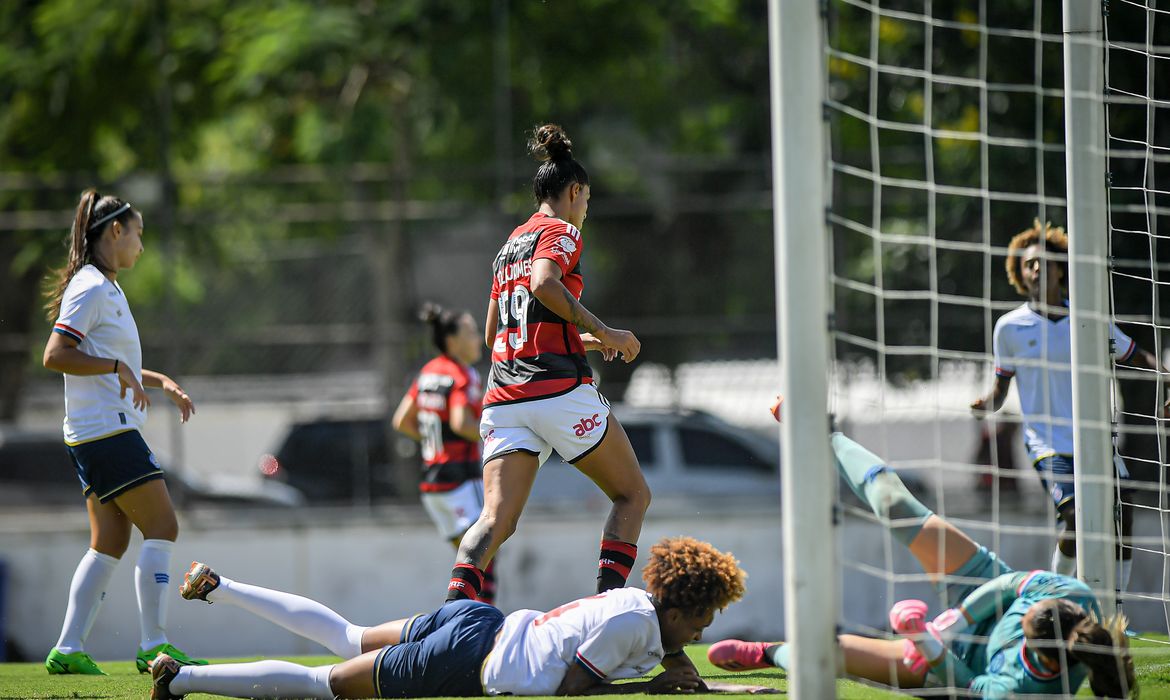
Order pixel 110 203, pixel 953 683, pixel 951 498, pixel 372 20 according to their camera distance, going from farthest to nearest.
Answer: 1. pixel 372 20
2. pixel 951 498
3. pixel 110 203
4. pixel 953 683

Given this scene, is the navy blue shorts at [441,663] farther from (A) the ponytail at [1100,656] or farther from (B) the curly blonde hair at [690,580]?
(A) the ponytail at [1100,656]

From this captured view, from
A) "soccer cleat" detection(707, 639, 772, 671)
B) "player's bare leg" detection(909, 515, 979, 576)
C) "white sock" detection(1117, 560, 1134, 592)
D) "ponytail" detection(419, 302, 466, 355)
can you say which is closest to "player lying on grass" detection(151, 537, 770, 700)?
"soccer cleat" detection(707, 639, 772, 671)

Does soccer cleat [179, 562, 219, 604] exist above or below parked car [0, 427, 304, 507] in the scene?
above

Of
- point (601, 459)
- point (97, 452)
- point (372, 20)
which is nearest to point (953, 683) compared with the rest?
point (601, 459)

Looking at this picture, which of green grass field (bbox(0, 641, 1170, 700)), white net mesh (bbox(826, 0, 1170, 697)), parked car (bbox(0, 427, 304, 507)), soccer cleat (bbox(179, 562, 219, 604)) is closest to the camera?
soccer cleat (bbox(179, 562, 219, 604))

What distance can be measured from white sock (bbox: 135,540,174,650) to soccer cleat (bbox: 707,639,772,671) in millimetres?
2668

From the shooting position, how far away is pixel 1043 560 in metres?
11.3

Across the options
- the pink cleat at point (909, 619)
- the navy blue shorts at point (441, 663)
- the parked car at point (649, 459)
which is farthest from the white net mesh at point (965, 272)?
the navy blue shorts at point (441, 663)

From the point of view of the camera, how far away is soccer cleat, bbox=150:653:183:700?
4625mm

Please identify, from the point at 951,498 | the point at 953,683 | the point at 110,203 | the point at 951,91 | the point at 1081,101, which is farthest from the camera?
the point at 951,91

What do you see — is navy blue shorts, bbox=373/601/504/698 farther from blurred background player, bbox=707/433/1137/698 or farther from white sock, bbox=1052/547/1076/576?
white sock, bbox=1052/547/1076/576

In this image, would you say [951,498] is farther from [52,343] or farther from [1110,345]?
[52,343]

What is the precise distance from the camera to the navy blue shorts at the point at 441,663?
4.49m

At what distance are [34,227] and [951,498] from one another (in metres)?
9.37
